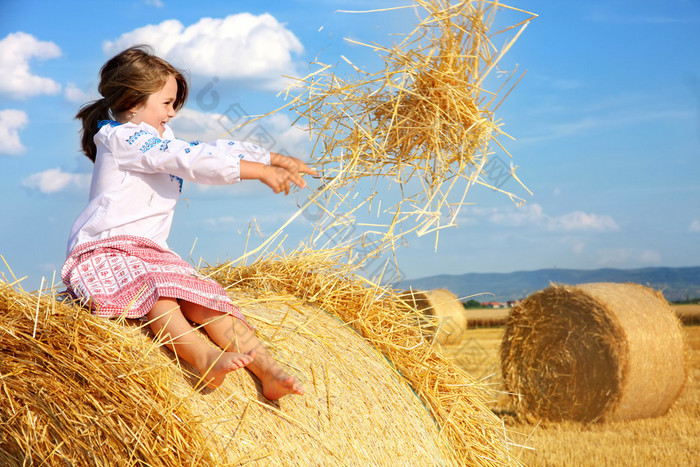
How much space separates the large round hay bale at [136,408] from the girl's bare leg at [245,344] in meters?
0.06

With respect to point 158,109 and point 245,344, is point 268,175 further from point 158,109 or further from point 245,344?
point 158,109

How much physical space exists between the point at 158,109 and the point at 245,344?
3.88ft

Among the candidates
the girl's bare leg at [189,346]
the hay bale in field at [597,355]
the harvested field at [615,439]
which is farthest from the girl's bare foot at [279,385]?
the hay bale in field at [597,355]

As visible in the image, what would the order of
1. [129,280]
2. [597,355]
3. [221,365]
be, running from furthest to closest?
1. [597,355]
2. [129,280]
3. [221,365]

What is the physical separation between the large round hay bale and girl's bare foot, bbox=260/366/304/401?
0.04 m

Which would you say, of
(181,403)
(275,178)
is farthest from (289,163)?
(181,403)

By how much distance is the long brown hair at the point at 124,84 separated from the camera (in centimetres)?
310

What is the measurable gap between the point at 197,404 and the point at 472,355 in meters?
8.92

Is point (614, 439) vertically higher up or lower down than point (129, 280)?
lower down

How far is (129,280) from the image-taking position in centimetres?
265

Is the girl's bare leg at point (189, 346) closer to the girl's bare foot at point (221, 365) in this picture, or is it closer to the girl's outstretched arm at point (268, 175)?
the girl's bare foot at point (221, 365)

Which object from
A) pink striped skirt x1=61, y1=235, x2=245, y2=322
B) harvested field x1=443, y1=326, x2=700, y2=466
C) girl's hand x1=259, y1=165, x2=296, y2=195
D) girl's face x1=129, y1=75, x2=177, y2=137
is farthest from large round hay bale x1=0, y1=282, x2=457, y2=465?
harvested field x1=443, y1=326, x2=700, y2=466

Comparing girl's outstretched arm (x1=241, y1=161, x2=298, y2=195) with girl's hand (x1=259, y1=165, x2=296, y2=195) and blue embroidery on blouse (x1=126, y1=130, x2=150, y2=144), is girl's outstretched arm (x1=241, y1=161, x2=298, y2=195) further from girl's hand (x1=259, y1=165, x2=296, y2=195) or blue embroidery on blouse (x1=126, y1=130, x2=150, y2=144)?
blue embroidery on blouse (x1=126, y1=130, x2=150, y2=144)

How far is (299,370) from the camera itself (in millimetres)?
2830
